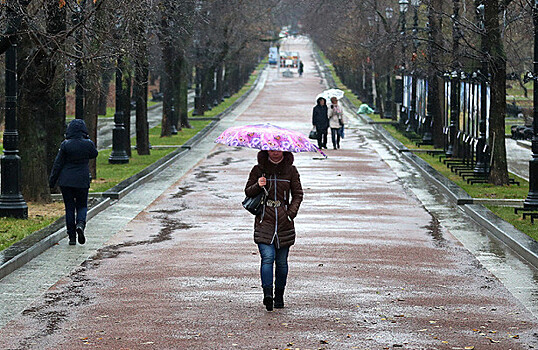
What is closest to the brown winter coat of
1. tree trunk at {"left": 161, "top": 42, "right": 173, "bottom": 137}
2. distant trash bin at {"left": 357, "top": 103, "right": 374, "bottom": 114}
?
tree trunk at {"left": 161, "top": 42, "right": 173, "bottom": 137}

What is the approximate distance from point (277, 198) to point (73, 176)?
17.3ft

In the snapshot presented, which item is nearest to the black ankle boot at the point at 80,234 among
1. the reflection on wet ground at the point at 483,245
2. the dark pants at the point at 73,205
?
the dark pants at the point at 73,205

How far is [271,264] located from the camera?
9.93m

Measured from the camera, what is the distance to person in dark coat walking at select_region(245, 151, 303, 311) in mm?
9859

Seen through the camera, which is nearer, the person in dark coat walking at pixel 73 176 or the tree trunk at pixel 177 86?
the person in dark coat walking at pixel 73 176

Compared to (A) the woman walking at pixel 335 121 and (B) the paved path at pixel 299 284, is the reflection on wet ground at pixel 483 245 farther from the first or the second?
(A) the woman walking at pixel 335 121

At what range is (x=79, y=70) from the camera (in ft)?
63.9

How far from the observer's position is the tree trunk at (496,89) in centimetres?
2216

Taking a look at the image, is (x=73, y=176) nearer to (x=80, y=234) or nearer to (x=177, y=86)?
(x=80, y=234)

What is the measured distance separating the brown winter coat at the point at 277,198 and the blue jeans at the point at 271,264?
8 centimetres

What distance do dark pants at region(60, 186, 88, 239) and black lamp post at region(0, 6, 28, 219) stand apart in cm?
241

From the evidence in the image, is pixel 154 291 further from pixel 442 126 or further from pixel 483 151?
pixel 442 126

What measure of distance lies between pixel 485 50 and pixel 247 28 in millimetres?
40312

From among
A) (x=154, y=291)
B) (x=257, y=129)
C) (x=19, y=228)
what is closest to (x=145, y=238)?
(x=19, y=228)
